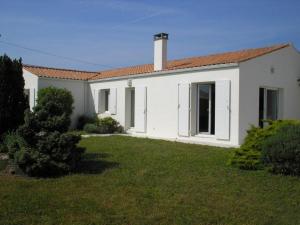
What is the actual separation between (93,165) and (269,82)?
8767 millimetres

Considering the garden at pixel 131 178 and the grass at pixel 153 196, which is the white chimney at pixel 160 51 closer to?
the garden at pixel 131 178

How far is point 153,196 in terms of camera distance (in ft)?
23.0

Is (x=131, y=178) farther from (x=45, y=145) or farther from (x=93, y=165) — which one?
(x=45, y=145)

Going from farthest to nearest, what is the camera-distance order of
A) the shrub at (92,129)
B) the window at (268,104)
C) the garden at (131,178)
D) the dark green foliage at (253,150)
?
the shrub at (92,129), the window at (268,104), the dark green foliage at (253,150), the garden at (131,178)

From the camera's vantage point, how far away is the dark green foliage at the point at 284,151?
8641mm

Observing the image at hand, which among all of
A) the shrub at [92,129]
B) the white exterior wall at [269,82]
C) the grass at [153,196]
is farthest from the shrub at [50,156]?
the shrub at [92,129]

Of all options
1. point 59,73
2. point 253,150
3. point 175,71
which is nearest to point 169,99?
point 175,71

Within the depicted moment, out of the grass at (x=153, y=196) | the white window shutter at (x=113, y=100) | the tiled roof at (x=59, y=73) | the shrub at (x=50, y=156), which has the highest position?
the tiled roof at (x=59, y=73)

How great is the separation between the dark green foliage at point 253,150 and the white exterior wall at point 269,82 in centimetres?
401

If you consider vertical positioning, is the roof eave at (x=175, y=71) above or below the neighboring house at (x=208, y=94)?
above

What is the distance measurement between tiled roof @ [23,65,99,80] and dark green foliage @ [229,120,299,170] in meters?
14.4

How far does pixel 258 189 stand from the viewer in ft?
24.9

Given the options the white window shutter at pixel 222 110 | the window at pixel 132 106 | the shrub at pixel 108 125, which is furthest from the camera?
the window at pixel 132 106

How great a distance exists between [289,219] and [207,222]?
1.31 metres
